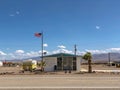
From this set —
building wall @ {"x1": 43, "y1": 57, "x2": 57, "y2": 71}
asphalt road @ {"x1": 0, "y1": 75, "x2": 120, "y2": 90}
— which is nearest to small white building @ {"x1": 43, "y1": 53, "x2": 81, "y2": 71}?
building wall @ {"x1": 43, "y1": 57, "x2": 57, "y2": 71}

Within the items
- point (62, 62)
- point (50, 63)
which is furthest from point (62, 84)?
point (50, 63)

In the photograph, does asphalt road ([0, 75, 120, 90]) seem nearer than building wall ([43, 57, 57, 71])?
Yes

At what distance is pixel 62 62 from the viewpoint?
50.1 meters

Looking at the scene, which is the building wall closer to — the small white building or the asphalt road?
the small white building

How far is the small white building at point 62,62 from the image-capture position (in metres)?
49.9

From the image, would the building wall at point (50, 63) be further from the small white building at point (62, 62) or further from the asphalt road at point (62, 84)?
the asphalt road at point (62, 84)

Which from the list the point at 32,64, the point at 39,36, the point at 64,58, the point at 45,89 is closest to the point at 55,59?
the point at 64,58

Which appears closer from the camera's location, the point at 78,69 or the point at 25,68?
the point at 78,69

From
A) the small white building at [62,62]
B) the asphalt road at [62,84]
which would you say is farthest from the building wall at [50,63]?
the asphalt road at [62,84]

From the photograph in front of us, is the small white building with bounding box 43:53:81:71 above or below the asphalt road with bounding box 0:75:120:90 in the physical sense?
above

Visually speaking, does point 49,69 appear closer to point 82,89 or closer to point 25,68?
point 25,68

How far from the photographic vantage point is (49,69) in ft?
164

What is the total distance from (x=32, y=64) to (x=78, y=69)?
1492 centimetres

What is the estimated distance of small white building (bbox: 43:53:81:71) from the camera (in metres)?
49.9
